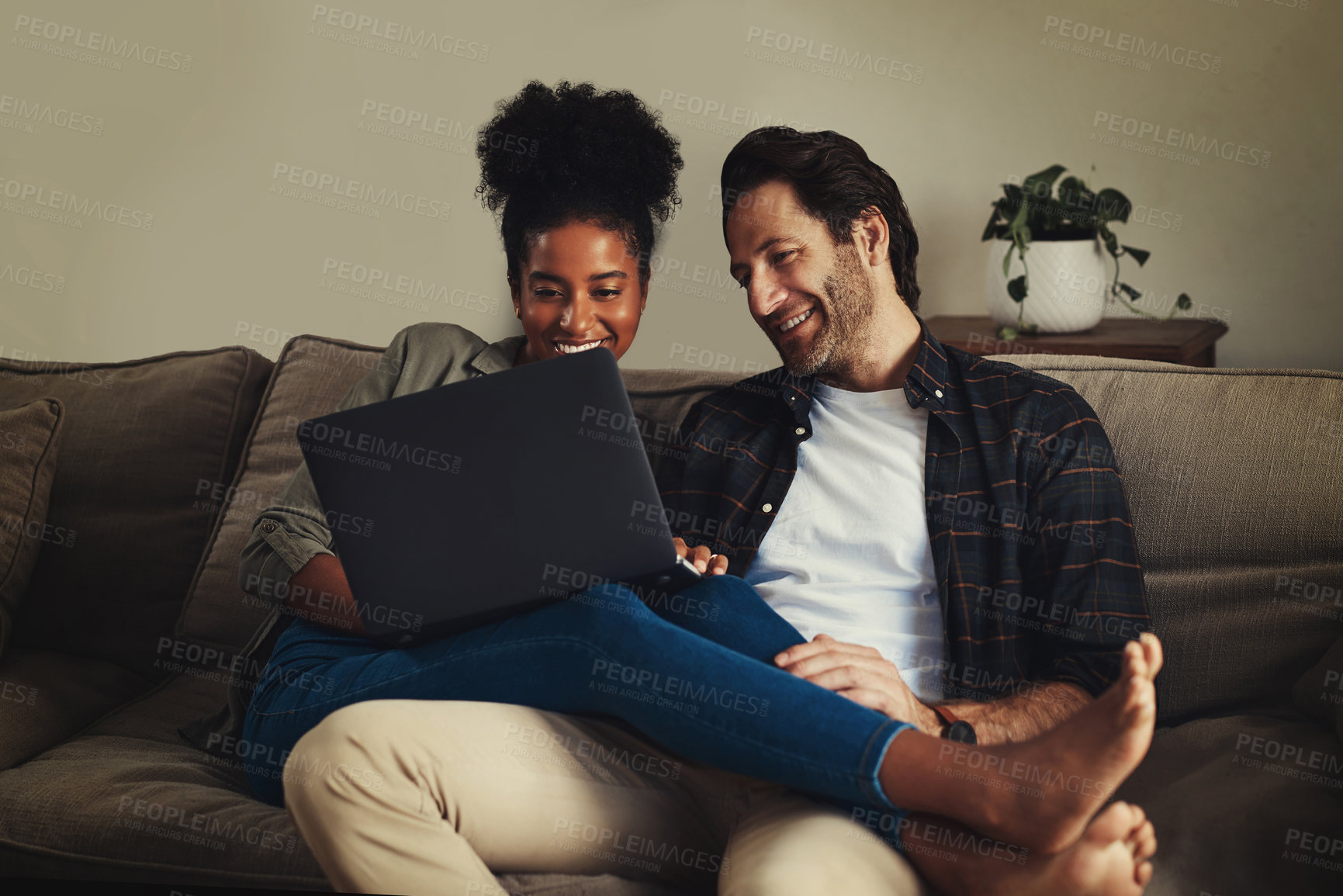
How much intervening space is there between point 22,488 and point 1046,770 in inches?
57.4

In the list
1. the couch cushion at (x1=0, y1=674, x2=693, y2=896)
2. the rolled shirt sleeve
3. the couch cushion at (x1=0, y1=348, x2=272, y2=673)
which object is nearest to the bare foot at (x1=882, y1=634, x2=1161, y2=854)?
the couch cushion at (x1=0, y1=674, x2=693, y2=896)

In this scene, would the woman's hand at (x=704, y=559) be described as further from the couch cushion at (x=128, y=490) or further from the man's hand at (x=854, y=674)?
the couch cushion at (x=128, y=490)

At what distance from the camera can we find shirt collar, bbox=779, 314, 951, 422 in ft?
4.44

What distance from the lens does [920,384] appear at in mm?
1361

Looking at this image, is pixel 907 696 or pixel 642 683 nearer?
pixel 642 683

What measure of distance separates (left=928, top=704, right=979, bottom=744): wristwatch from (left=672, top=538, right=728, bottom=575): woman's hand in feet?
1.03

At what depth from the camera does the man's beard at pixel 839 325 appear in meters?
1.42

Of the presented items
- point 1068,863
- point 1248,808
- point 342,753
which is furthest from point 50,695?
point 1248,808

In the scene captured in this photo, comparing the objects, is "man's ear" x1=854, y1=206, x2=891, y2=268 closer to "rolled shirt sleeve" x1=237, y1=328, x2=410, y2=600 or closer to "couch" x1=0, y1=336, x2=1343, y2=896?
"couch" x1=0, y1=336, x2=1343, y2=896

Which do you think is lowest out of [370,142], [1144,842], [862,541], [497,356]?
[1144,842]

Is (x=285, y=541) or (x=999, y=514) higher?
(x=999, y=514)

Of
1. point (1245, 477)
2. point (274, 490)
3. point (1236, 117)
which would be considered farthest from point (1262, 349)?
point (274, 490)

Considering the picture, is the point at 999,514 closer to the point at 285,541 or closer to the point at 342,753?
the point at 342,753

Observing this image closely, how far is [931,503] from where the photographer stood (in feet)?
4.20
